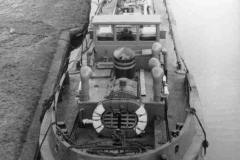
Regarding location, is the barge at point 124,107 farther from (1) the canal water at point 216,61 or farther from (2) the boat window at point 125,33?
(1) the canal water at point 216,61

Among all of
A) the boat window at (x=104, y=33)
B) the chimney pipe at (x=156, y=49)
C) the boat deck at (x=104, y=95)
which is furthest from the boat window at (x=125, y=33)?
the boat deck at (x=104, y=95)

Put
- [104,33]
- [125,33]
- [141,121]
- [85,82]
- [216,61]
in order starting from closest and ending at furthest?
[141,121], [85,82], [125,33], [104,33], [216,61]

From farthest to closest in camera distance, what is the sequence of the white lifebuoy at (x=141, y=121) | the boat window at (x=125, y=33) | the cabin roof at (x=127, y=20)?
the boat window at (x=125, y=33)
the cabin roof at (x=127, y=20)
the white lifebuoy at (x=141, y=121)

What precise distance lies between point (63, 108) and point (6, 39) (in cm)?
806

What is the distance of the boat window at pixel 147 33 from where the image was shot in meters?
10.2

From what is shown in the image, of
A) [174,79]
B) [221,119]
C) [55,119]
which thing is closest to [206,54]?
[221,119]

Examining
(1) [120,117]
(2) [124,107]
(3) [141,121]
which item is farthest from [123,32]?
(3) [141,121]

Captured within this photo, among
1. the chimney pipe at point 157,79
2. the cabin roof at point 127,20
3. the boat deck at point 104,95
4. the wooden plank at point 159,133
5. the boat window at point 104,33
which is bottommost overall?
the boat deck at point 104,95

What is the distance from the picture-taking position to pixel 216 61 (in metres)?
15.3

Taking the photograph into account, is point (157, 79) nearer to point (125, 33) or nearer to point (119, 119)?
point (119, 119)

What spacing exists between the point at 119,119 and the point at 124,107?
0.26 meters

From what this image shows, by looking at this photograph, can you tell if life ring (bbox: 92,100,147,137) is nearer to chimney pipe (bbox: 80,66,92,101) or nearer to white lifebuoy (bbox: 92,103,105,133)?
white lifebuoy (bbox: 92,103,105,133)

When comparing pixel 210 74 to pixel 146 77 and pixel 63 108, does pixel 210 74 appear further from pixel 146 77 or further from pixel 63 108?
pixel 63 108

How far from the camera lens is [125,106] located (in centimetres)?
805
